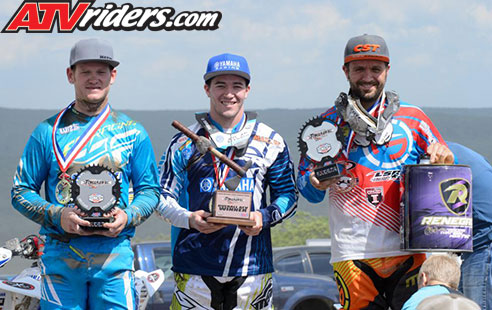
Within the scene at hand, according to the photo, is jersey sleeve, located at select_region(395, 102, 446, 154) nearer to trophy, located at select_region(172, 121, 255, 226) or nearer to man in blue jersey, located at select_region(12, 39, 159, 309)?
trophy, located at select_region(172, 121, 255, 226)

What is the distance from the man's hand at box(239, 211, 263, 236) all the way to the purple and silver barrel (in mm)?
947

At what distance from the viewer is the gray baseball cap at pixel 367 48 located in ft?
16.2

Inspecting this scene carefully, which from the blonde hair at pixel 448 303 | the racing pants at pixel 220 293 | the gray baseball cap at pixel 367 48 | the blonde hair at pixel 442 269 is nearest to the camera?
the blonde hair at pixel 448 303

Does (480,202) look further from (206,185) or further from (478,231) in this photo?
(206,185)

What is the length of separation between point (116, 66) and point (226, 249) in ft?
4.56

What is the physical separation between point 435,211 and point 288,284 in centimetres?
697

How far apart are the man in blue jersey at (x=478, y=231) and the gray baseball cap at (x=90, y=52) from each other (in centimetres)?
281

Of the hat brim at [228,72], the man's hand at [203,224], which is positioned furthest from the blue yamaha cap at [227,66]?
the man's hand at [203,224]

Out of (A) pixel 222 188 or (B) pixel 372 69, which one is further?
(A) pixel 222 188

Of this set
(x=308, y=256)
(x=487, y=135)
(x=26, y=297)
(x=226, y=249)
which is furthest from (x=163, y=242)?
(x=487, y=135)

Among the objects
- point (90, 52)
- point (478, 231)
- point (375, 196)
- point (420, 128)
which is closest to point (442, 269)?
point (375, 196)

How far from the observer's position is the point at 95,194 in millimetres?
4473

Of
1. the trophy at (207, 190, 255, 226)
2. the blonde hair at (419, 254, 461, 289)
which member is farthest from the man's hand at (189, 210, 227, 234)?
the blonde hair at (419, 254, 461, 289)

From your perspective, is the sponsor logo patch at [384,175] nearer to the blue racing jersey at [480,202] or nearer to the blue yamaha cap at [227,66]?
the blue yamaha cap at [227,66]
